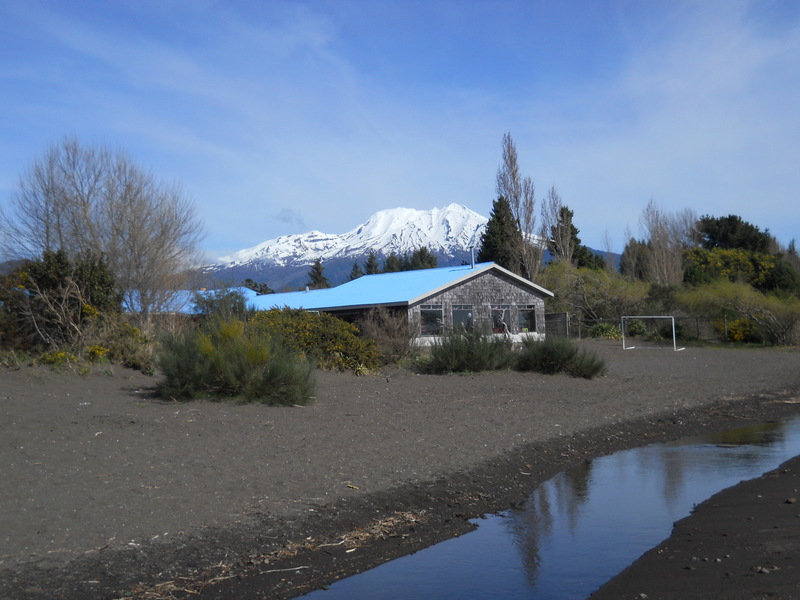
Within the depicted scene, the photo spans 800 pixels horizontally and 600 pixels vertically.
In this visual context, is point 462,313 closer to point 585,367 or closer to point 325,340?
point 585,367

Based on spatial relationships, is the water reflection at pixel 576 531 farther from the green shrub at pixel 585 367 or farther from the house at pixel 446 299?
the house at pixel 446 299

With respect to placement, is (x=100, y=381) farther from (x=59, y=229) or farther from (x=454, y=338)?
(x=59, y=229)

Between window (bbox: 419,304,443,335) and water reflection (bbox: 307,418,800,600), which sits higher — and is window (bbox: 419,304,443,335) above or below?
above

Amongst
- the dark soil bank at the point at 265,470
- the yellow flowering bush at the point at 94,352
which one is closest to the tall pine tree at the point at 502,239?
the dark soil bank at the point at 265,470

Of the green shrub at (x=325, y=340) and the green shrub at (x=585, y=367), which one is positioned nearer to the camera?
the green shrub at (x=325, y=340)

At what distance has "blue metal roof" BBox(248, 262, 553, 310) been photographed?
33.2 m

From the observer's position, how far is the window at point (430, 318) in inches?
1323

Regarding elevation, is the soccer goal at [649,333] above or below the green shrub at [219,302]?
below

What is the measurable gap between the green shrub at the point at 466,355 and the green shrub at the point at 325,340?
1.73m

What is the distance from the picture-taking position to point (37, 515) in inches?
297

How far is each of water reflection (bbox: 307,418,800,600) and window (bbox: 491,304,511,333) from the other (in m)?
23.4

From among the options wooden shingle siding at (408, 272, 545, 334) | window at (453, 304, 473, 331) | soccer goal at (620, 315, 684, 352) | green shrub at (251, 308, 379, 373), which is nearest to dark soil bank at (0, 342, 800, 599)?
green shrub at (251, 308, 379, 373)

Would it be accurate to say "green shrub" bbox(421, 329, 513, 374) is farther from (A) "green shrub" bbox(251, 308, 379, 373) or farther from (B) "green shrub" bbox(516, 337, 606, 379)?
(A) "green shrub" bbox(251, 308, 379, 373)

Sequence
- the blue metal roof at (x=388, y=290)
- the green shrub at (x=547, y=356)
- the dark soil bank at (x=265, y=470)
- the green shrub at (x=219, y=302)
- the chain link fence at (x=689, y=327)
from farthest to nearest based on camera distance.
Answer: the chain link fence at (x=689, y=327), the blue metal roof at (x=388, y=290), the green shrub at (x=219, y=302), the green shrub at (x=547, y=356), the dark soil bank at (x=265, y=470)
